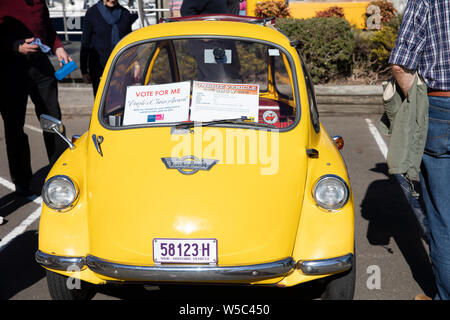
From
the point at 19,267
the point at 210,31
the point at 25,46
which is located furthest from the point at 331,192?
the point at 25,46

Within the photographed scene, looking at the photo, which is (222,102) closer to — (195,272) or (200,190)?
(200,190)

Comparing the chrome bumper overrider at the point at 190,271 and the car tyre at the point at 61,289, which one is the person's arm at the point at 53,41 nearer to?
the car tyre at the point at 61,289

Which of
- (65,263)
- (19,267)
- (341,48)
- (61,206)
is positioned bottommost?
(19,267)

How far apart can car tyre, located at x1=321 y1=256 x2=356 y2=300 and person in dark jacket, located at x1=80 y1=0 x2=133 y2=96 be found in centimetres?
442

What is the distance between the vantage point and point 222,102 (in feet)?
11.4

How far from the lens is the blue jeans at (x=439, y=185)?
286cm

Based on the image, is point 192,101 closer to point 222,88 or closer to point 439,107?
point 222,88

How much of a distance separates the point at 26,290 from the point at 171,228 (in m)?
1.37

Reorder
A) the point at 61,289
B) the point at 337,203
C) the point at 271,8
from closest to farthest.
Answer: the point at 337,203
the point at 61,289
the point at 271,8

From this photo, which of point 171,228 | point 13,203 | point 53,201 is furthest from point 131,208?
point 13,203

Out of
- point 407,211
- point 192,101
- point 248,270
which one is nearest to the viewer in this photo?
point 248,270

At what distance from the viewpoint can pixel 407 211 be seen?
489 cm

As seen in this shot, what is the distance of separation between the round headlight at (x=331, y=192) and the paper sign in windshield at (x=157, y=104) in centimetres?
99

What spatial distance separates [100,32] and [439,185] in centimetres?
489
